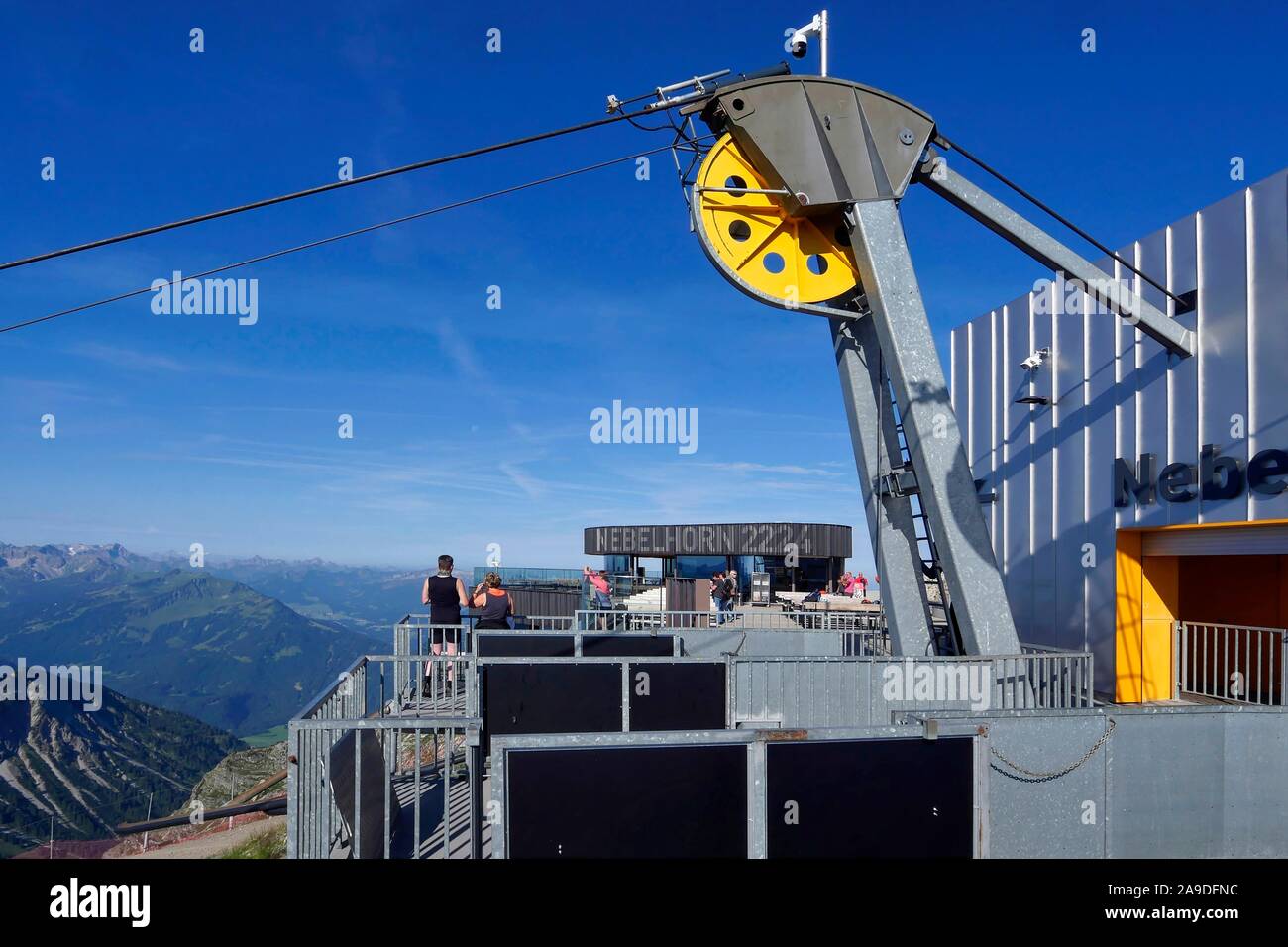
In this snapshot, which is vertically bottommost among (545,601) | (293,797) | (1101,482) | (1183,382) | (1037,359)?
(545,601)

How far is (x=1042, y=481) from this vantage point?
1373 cm

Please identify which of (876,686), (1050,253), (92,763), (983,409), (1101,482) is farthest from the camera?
(92,763)

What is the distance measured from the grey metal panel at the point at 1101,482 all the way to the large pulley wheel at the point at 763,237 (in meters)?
5.24

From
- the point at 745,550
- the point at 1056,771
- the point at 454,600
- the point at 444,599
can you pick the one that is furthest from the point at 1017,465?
the point at 745,550

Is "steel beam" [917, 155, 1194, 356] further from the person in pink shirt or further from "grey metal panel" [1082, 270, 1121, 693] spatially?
the person in pink shirt

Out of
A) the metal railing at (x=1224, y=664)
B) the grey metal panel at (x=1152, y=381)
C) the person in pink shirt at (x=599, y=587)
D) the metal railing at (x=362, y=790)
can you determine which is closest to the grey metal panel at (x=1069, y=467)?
the grey metal panel at (x=1152, y=381)

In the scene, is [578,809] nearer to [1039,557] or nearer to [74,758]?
[1039,557]

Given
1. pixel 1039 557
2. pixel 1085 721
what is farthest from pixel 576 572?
pixel 1085 721

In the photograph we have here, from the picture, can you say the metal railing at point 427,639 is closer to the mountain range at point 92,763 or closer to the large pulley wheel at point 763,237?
the large pulley wheel at point 763,237

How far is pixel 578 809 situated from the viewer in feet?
13.5

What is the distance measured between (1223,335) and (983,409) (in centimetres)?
527

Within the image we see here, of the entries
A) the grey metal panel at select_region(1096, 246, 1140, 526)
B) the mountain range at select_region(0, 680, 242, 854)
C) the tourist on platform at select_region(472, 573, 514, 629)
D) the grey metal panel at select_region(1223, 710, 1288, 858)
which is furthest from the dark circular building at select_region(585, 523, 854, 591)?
the mountain range at select_region(0, 680, 242, 854)

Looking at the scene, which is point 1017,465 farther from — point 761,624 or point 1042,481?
point 761,624
